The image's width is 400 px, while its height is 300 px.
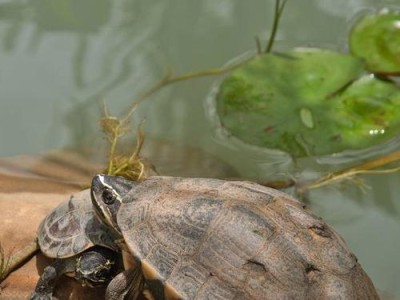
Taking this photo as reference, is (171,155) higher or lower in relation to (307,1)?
lower

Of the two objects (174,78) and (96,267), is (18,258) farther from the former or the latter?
(174,78)

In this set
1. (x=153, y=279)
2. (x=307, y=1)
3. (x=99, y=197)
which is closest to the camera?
(x=153, y=279)

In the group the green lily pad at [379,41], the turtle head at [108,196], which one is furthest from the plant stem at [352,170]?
the turtle head at [108,196]

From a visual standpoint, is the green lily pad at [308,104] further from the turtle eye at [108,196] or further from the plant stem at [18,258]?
the plant stem at [18,258]

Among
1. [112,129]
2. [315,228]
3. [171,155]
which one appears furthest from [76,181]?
[315,228]

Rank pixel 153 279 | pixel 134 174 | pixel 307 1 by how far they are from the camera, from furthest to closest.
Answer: pixel 307 1 → pixel 134 174 → pixel 153 279

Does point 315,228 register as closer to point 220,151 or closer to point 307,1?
point 220,151

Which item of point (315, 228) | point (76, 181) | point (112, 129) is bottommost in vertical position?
point (76, 181)

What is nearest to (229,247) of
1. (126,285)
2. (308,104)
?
(126,285)

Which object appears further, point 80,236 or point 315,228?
point 80,236
